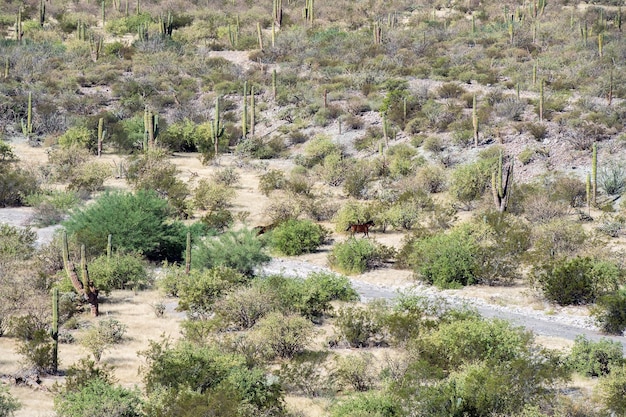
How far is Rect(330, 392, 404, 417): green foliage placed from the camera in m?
12.9

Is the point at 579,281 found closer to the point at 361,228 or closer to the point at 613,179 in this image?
the point at 361,228

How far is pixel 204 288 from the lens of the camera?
1986 cm

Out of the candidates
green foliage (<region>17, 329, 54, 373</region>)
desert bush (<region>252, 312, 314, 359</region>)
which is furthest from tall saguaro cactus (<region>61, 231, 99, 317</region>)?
desert bush (<region>252, 312, 314, 359</region>)

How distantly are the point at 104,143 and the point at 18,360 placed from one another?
25.4 meters

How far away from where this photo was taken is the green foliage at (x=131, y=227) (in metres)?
23.8

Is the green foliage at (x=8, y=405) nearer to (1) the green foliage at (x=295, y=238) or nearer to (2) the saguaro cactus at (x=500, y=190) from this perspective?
(1) the green foliage at (x=295, y=238)

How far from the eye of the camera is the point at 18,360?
16.3 meters

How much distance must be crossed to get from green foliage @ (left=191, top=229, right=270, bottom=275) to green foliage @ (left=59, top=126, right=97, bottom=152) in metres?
16.9

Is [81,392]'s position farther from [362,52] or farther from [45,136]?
[362,52]

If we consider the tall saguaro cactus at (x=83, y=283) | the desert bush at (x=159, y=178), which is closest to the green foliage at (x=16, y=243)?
the tall saguaro cactus at (x=83, y=283)

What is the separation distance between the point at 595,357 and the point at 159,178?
19.3 meters

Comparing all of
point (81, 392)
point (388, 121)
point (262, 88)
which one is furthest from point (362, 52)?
point (81, 392)

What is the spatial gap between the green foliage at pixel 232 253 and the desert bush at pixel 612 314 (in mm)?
7914

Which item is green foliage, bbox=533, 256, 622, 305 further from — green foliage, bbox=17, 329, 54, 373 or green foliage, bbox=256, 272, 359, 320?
green foliage, bbox=17, 329, 54, 373
